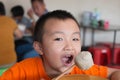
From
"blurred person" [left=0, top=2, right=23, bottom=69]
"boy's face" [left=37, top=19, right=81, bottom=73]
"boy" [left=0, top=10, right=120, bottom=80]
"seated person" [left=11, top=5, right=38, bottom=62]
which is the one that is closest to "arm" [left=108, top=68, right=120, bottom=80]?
"boy" [left=0, top=10, right=120, bottom=80]

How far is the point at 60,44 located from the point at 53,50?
0.04 meters

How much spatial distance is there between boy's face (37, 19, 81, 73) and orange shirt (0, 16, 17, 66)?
1.53 meters

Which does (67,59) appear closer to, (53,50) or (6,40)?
(53,50)

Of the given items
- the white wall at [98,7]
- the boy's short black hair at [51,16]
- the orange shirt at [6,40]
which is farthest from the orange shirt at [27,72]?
the white wall at [98,7]

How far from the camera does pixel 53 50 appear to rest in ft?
2.72

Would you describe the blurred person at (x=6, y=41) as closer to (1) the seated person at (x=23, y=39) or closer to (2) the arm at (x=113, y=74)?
(1) the seated person at (x=23, y=39)

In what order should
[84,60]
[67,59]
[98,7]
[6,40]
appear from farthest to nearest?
1. [98,7]
2. [6,40]
3. [67,59]
4. [84,60]

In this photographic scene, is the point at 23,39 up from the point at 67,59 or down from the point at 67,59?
down

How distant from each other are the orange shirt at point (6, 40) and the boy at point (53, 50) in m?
1.45

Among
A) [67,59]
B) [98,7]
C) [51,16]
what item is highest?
[98,7]

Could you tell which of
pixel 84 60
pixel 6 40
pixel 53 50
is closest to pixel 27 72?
pixel 53 50

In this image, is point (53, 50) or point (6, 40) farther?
point (6, 40)

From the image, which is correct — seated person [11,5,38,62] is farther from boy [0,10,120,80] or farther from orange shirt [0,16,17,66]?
boy [0,10,120,80]

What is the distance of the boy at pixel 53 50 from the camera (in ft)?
2.65
